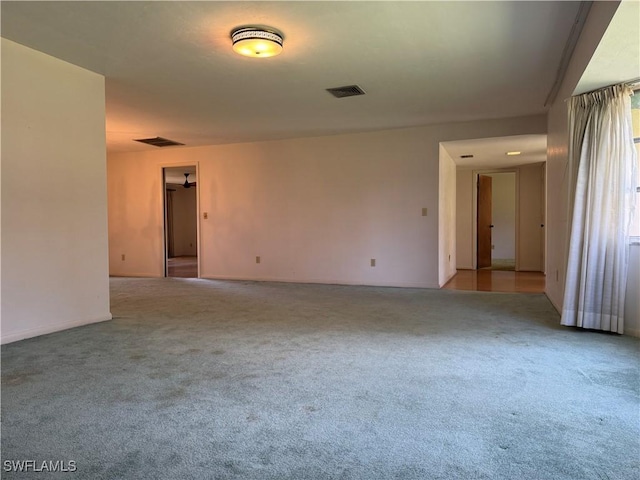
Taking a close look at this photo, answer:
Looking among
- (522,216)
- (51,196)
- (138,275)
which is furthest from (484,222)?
(51,196)

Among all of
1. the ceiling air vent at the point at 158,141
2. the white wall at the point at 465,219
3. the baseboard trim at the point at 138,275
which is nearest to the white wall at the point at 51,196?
the ceiling air vent at the point at 158,141

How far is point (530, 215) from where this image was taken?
816cm

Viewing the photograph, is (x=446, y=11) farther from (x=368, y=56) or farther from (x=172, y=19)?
(x=172, y=19)

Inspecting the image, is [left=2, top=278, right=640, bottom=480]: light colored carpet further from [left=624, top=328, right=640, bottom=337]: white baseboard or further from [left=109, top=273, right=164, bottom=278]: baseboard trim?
[left=109, top=273, right=164, bottom=278]: baseboard trim

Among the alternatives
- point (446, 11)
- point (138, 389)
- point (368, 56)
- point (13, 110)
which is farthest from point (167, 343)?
point (446, 11)

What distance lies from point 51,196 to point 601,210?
14.8 ft

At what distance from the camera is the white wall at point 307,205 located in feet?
19.6

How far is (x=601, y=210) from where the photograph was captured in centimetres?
334

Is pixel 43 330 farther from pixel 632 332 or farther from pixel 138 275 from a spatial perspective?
pixel 632 332

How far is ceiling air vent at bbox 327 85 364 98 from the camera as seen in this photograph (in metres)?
4.26

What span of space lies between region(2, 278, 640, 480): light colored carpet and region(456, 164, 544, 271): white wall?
4.90 meters

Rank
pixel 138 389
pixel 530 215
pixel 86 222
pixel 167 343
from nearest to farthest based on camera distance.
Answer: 1. pixel 138 389
2. pixel 167 343
3. pixel 86 222
4. pixel 530 215

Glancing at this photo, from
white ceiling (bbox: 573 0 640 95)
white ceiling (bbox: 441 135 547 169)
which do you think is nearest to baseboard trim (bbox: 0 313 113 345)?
white ceiling (bbox: 573 0 640 95)

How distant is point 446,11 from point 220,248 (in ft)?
17.9
